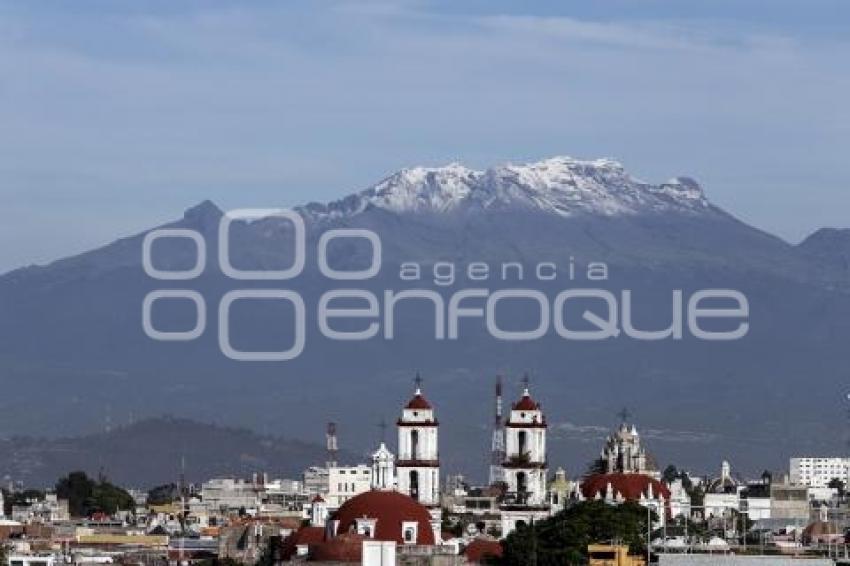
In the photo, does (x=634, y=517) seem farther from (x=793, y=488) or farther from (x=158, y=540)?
(x=793, y=488)

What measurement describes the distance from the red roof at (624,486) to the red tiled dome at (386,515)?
22.4 meters

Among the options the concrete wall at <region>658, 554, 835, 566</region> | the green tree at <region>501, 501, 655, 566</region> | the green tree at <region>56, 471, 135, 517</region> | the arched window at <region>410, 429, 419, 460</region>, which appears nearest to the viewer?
the concrete wall at <region>658, 554, 835, 566</region>

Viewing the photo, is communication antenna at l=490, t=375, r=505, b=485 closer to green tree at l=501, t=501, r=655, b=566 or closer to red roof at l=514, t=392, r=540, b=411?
red roof at l=514, t=392, r=540, b=411

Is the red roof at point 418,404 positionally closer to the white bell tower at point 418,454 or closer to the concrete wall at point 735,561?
the white bell tower at point 418,454

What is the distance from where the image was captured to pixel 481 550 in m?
100

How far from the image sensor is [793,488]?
15450 cm

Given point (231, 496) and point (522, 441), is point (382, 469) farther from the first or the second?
point (231, 496)

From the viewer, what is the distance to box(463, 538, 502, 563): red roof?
97625mm

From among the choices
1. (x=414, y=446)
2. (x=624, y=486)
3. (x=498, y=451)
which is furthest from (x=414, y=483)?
(x=498, y=451)

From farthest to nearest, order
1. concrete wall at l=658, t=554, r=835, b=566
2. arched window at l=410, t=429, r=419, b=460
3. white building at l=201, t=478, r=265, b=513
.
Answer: white building at l=201, t=478, r=265, b=513, arched window at l=410, t=429, r=419, b=460, concrete wall at l=658, t=554, r=835, b=566

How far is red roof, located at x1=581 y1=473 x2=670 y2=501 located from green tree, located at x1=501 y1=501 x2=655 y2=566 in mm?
17844

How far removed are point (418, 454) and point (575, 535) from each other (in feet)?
88.4

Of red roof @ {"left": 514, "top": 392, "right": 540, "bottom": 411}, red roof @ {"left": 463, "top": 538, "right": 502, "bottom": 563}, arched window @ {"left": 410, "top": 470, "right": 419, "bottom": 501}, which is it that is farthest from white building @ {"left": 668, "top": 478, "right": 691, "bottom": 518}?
red roof @ {"left": 463, "top": 538, "right": 502, "bottom": 563}

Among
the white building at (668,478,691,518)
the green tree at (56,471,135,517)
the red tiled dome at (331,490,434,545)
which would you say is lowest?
the red tiled dome at (331,490,434,545)
